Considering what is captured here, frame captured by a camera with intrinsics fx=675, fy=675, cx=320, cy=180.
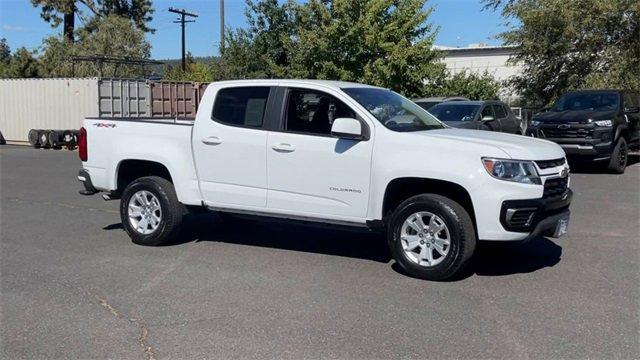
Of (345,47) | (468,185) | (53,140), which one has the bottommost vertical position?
(53,140)

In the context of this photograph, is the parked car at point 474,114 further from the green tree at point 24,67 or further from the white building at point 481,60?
the green tree at point 24,67

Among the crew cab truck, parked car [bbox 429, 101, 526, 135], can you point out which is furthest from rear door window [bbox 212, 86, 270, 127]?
parked car [bbox 429, 101, 526, 135]

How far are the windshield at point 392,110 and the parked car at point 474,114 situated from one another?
6.65 metres

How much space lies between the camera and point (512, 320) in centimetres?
508

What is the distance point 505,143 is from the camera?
6.13 meters

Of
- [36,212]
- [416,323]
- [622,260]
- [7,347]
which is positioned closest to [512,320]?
[416,323]

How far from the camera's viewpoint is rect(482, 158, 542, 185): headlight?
587 centimetres

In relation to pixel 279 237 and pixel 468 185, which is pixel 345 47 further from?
pixel 468 185

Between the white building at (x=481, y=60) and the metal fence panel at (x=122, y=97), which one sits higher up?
the white building at (x=481, y=60)

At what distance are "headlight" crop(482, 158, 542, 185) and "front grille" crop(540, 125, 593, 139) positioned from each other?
9.57 metres

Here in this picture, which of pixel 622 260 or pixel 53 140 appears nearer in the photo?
pixel 622 260

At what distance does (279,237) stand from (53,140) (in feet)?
63.2

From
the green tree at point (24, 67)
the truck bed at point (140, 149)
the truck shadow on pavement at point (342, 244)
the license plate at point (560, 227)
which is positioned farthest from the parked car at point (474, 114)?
the green tree at point (24, 67)

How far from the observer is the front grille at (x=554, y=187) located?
19.9ft
